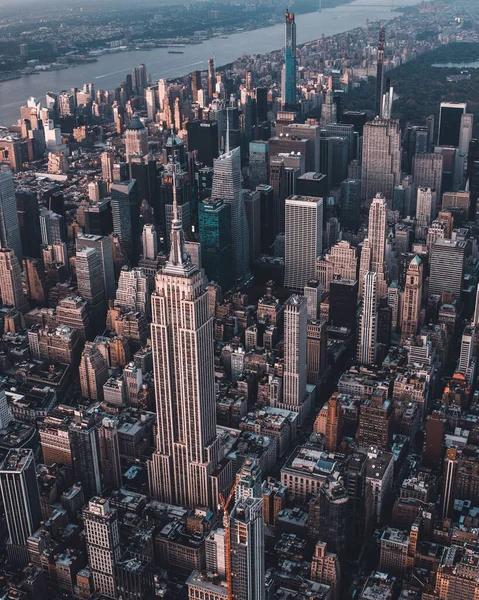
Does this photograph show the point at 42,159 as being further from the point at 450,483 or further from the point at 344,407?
the point at 450,483

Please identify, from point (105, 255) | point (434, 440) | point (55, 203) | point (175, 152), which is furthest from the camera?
point (175, 152)

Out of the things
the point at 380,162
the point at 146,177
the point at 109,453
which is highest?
the point at 146,177

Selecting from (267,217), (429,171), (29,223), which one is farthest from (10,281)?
(429,171)

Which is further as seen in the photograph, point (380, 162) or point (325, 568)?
point (380, 162)

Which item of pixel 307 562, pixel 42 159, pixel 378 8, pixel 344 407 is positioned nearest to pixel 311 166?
pixel 42 159

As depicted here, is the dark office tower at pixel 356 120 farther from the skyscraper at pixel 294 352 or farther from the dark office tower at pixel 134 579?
the dark office tower at pixel 134 579

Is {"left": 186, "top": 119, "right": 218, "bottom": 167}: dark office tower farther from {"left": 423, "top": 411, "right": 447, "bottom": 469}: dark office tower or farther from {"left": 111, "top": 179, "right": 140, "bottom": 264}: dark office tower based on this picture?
{"left": 423, "top": 411, "right": 447, "bottom": 469}: dark office tower

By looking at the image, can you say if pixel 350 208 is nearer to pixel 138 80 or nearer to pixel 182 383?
pixel 182 383
